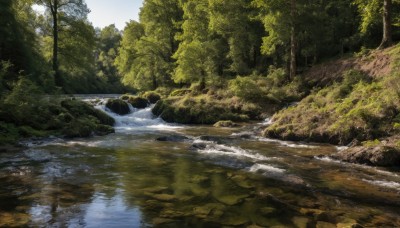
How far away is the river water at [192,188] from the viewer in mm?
7371

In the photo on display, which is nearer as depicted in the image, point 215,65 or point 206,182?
point 206,182

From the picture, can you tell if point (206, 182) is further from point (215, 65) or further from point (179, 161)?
point (215, 65)

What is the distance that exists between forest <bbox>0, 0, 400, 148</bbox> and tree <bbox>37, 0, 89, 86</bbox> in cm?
9

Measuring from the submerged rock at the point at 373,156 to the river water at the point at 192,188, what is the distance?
0.55 meters

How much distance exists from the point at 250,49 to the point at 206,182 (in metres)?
29.4

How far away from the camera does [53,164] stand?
12258 millimetres

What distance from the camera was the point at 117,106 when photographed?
3047cm

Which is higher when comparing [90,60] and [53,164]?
[90,60]

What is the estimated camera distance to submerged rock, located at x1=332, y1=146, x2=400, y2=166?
12.3 meters

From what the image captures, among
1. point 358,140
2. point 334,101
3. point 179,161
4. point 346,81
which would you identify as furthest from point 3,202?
point 346,81

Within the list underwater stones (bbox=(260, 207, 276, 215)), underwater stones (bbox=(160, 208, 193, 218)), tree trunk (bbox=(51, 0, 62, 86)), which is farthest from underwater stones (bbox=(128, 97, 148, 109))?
underwater stones (bbox=(260, 207, 276, 215))

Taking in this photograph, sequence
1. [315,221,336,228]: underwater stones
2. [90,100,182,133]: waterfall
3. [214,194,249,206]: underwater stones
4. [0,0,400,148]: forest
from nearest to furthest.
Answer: [315,221,336,228]: underwater stones → [214,194,249,206]: underwater stones → [0,0,400,148]: forest → [90,100,182,133]: waterfall

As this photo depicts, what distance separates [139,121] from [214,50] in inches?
431

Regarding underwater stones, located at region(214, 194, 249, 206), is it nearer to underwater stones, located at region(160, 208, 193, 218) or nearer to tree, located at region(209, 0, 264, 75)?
underwater stones, located at region(160, 208, 193, 218)
